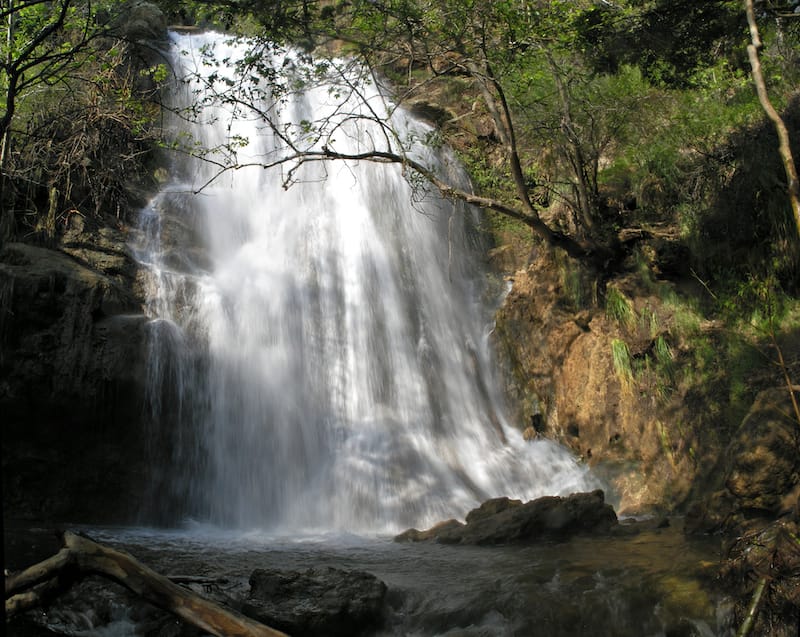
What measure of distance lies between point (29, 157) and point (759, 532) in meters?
12.8

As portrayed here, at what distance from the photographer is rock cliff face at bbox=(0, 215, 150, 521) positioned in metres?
9.88

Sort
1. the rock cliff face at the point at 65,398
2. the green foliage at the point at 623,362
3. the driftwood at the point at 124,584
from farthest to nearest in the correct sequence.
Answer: the green foliage at the point at 623,362 < the rock cliff face at the point at 65,398 < the driftwood at the point at 124,584

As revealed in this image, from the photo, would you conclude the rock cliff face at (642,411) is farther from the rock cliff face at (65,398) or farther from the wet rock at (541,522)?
the rock cliff face at (65,398)

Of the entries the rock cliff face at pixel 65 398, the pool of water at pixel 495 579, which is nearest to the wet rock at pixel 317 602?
the pool of water at pixel 495 579

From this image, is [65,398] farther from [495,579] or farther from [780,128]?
[780,128]

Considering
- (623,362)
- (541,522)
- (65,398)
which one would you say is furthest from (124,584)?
(623,362)

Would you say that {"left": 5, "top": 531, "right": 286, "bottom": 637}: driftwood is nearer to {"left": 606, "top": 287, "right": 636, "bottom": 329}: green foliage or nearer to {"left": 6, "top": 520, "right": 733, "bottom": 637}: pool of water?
{"left": 6, "top": 520, "right": 733, "bottom": 637}: pool of water

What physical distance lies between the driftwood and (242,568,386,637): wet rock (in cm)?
164

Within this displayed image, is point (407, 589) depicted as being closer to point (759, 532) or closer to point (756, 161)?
point (759, 532)

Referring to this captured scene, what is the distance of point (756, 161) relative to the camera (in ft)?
31.4

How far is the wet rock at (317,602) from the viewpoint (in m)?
5.54

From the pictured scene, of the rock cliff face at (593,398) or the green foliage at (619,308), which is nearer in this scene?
Result: the rock cliff face at (593,398)

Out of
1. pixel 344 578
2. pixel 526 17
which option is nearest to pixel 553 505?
pixel 344 578

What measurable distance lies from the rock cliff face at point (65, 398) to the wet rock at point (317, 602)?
4.96 m
